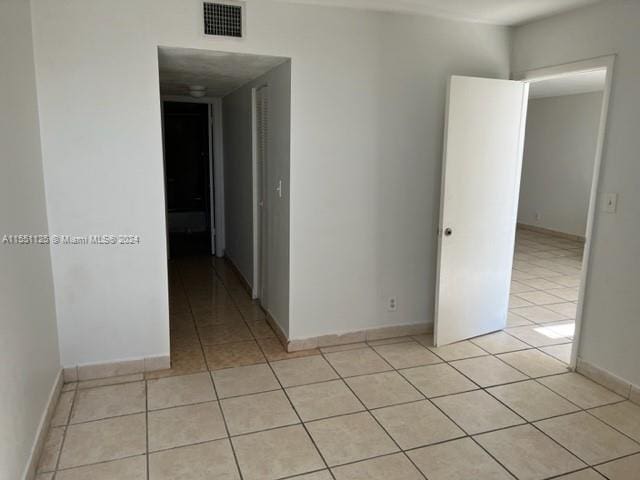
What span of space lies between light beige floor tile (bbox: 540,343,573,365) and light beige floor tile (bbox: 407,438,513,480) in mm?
1402

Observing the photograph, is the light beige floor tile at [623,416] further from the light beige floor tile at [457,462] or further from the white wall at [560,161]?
the white wall at [560,161]

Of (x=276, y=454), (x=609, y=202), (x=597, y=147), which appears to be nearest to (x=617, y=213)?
(x=609, y=202)

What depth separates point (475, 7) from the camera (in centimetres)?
312

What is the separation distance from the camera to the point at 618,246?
9.43ft

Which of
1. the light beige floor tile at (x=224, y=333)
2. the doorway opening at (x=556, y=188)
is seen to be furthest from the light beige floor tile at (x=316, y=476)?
the doorway opening at (x=556, y=188)

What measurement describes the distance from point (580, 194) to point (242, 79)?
6.12 m

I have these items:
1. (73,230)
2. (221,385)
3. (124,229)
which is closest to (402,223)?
(221,385)

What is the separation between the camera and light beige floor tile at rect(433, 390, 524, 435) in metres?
2.56

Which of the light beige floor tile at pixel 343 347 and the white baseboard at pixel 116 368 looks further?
the light beige floor tile at pixel 343 347

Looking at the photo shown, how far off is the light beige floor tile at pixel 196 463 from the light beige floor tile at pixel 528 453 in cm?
128

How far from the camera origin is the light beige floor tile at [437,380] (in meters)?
2.93

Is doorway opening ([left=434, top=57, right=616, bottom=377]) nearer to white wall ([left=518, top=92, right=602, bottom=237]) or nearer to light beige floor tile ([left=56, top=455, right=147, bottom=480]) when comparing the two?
light beige floor tile ([left=56, top=455, right=147, bottom=480])

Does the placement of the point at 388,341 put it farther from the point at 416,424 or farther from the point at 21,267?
the point at 21,267

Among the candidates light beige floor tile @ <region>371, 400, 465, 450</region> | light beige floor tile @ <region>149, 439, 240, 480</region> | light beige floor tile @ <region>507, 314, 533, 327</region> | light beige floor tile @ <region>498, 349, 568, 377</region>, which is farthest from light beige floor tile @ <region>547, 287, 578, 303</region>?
light beige floor tile @ <region>149, 439, 240, 480</region>
